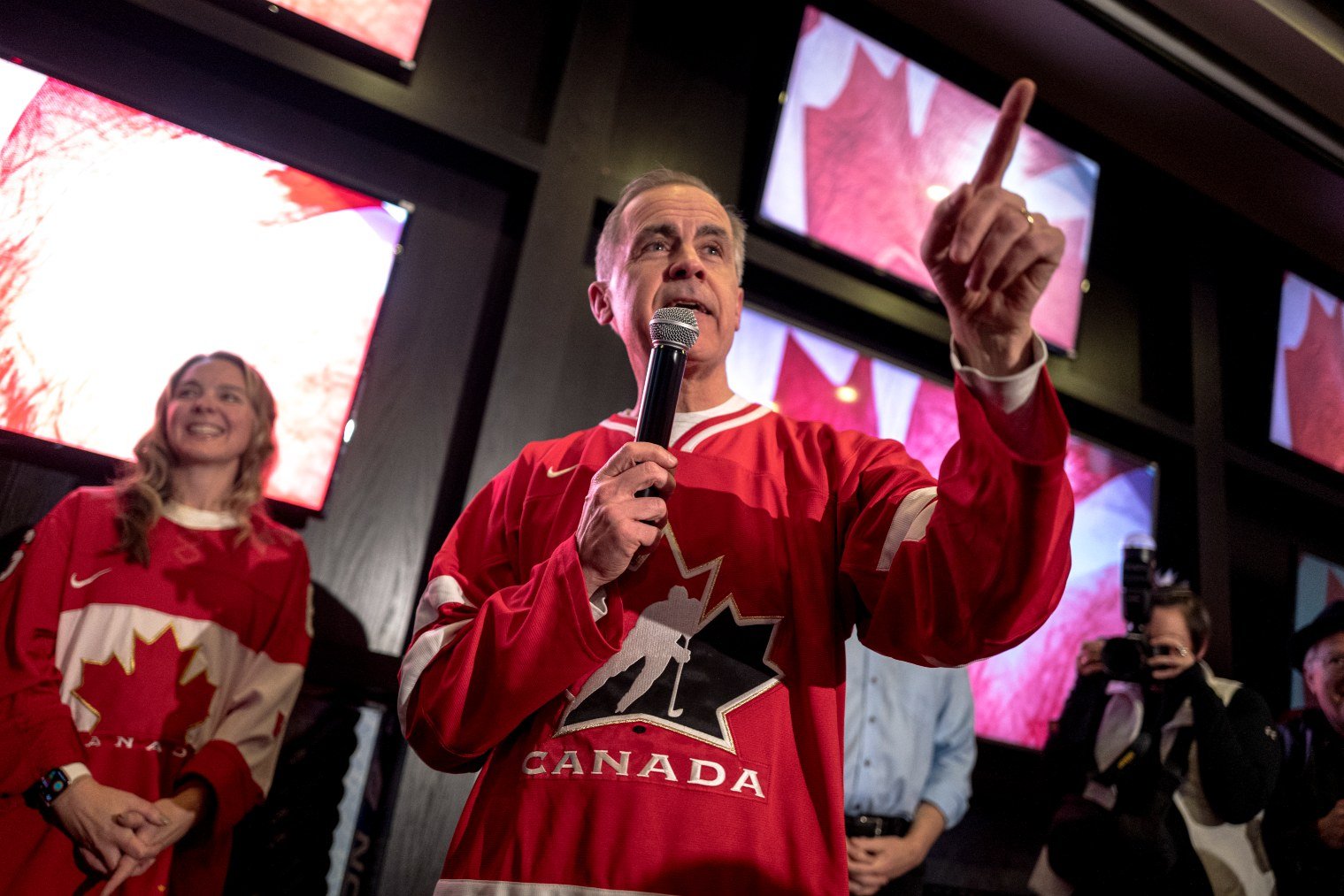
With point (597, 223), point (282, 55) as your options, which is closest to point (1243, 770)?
point (597, 223)

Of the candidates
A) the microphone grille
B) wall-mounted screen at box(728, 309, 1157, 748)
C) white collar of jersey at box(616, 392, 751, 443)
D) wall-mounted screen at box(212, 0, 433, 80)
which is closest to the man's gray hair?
white collar of jersey at box(616, 392, 751, 443)

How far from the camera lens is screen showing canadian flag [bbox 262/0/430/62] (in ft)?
8.12

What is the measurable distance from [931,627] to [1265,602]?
3615 millimetres

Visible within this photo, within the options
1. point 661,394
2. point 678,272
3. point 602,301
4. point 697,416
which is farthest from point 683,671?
point 602,301

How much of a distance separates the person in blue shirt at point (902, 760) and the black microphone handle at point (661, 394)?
1.25m

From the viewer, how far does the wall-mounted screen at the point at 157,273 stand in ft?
6.77

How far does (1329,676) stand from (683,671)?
266 centimetres

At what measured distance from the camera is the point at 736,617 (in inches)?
43.9

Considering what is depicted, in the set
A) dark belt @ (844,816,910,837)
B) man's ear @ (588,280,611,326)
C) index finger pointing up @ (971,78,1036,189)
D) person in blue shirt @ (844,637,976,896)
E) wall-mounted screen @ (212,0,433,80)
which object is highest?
wall-mounted screen @ (212,0,433,80)

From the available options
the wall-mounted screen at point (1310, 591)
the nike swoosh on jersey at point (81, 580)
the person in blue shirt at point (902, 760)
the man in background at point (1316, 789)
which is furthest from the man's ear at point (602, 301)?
the wall-mounted screen at point (1310, 591)

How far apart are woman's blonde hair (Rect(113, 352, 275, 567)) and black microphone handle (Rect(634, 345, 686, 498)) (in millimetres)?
1325

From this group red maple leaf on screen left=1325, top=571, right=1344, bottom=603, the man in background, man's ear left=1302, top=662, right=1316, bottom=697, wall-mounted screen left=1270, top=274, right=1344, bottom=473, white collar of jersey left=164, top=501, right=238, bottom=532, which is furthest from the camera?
wall-mounted screen left=1270, top=274, right=1344, bottom=473

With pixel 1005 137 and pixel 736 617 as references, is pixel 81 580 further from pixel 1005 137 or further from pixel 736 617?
pixel 1005 137

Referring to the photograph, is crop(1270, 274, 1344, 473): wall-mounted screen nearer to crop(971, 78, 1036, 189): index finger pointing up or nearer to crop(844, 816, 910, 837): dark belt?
crop(844, 816, 910, 837): dark belt
